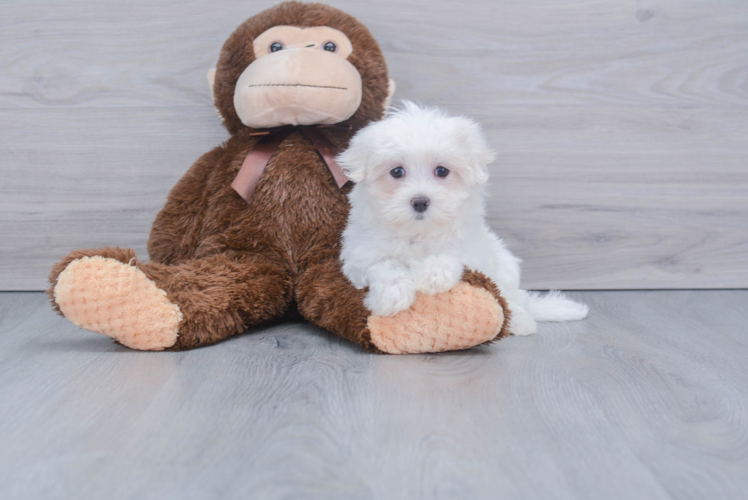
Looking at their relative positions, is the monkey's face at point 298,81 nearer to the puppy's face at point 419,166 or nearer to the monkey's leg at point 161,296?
the puppy's face at point 419,166

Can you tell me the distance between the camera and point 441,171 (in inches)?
40.0

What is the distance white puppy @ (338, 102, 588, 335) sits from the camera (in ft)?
3.24

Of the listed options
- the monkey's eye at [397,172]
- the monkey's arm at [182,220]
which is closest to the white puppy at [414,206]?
the monkey's eye at [397,172]

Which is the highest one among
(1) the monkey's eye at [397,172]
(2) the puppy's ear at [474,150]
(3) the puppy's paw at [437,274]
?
(2) the puppy's ear at [474,150]

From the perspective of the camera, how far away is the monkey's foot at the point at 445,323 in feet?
3.26

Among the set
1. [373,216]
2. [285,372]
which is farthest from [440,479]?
[373,216]

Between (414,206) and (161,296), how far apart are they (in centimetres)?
45

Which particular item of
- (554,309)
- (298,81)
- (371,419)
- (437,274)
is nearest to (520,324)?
(554,309)

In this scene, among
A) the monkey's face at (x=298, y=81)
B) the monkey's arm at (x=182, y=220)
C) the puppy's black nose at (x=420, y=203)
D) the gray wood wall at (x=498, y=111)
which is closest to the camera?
the puppy's black nose at (x=420, y=203)

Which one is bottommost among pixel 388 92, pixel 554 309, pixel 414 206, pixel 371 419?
pixel 554 309

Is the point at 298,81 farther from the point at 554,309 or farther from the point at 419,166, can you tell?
the point at 554,309

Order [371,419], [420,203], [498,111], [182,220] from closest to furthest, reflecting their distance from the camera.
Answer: [371,419] → [420,203] → [182,220] → [498,111]

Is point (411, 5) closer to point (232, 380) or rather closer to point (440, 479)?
point (232, 380)

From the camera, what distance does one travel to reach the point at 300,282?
3.88 feet
